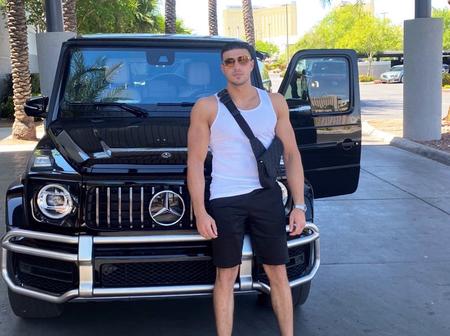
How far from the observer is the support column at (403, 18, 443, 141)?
41.5ft

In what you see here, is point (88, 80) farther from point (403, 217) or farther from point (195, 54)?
point (403, 217)

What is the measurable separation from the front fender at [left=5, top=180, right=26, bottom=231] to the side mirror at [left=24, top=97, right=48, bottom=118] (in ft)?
5.04

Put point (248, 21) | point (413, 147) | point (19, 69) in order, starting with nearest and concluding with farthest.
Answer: point (413, 147), point (19, 69), point (248, 21)

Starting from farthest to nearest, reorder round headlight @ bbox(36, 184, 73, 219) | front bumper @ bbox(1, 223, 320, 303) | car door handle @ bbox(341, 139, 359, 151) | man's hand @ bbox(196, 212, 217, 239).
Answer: car door handle @ bbox(341, 139, 359, 151) < round headlight @ bbox(36, 184, 73, 219) < front bumper @ bbox(1, 223, 320, 303) < man's hand @ bbox(196, 212, 217, 239)

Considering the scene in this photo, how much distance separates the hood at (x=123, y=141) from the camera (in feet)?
11.9

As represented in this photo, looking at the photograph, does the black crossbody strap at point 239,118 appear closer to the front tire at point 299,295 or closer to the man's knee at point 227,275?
the man's knee at point 227,275

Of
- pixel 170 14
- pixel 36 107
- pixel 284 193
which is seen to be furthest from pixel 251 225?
pixel 170 14

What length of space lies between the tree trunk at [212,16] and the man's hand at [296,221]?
2369 cm

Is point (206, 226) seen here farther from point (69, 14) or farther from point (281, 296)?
point (69, 14)

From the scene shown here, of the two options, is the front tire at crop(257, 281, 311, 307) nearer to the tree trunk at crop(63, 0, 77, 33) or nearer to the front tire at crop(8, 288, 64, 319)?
the front tire at crop(8, 288, 64, 319)

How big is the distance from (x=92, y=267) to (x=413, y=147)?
32.2 ft

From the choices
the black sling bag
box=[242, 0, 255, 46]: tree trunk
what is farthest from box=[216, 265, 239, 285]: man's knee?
box=[242, 0, 255, 46]: tree trunk

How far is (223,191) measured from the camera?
3293 mm

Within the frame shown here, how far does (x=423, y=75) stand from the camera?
1269cm
